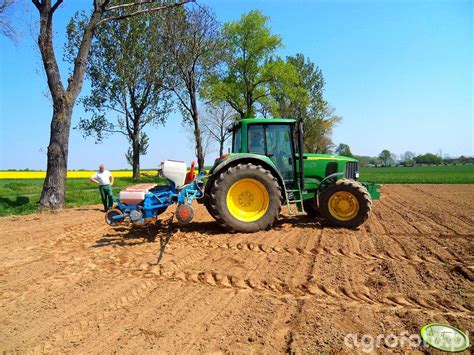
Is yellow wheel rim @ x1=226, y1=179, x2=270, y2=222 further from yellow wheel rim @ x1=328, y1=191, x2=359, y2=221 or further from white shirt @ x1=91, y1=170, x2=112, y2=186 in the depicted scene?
white shirt @ x1=91, y1=170, x2=112, y2=186

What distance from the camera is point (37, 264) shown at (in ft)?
17.5

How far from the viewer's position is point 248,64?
28.6 meters

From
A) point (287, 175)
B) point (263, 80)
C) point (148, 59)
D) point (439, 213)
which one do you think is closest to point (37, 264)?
point (287, 175)

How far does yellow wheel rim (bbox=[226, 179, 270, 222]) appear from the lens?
6867mm

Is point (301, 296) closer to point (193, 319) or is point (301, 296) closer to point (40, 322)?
point (193, 319)

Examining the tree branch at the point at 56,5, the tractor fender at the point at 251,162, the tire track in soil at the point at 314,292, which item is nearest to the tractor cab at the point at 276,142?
the tractor fender at the point at 251,162

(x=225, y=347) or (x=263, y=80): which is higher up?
(x=263, y=80)

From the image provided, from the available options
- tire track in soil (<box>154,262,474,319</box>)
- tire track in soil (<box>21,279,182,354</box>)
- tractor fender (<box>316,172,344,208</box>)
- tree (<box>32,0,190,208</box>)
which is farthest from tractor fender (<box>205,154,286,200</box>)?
tree (<box>32,0,190,208</box>)

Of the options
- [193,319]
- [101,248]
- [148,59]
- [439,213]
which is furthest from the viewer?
[148,59]

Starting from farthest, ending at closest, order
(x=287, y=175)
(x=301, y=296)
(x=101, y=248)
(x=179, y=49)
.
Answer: (x=179, y=49), (x=287, y=175), (x=101, y=248), (x=301, y=296)

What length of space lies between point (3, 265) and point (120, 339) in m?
3.37

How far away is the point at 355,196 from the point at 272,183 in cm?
166

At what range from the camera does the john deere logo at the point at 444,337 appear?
276 cm

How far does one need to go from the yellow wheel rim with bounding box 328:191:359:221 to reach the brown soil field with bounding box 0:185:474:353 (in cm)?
39
